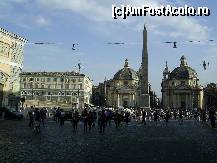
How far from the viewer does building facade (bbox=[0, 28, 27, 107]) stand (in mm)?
44000

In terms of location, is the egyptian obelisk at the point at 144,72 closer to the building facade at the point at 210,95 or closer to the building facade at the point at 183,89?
the building facade at the point at 183,89

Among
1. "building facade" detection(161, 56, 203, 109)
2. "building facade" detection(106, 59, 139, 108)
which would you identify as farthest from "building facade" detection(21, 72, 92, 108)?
"building facade" detection(161, 56, 203, 109)

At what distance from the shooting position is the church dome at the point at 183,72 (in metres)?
124

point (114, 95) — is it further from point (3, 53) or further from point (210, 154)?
point (210, 154)

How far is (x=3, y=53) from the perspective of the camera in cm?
4394

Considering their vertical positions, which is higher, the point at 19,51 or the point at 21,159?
the point at 19,51

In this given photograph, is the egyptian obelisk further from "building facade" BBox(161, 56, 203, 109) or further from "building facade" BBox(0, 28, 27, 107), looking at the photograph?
"building facade" BBox(161, 56, 203, 109)

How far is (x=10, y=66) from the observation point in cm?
4550

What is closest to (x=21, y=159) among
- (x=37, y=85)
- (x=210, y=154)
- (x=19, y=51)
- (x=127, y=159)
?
(x=127, y=159)

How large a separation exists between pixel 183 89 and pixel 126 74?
1771cm

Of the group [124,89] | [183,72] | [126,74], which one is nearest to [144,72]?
[183,72]

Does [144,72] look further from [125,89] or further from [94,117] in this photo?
[125,89]

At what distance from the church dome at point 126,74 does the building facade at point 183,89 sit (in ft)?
34.2

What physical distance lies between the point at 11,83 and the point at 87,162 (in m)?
36.1
